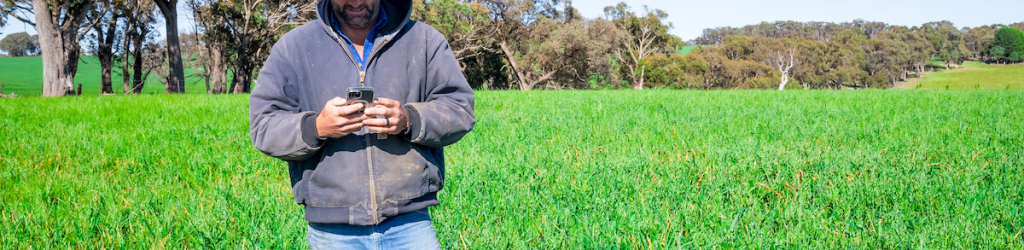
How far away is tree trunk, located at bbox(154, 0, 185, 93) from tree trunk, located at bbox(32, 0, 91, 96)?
2.56 metres

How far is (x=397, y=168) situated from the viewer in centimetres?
176

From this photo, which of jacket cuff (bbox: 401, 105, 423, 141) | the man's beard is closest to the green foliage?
the man's beard

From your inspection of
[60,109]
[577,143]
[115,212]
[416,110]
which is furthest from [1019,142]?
[60,109]

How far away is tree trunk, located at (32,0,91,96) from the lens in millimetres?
19547

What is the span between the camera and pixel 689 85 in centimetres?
5734

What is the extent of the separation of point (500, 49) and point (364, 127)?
142ft

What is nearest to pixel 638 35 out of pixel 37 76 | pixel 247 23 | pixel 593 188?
pixel 247 23

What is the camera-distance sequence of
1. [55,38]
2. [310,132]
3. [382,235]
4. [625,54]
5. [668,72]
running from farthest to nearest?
1. [625,54]
2. [668,72]
3. [55,38]
4. [382,235]
5. [310,132]

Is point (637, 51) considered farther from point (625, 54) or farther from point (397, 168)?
point (397, 168)

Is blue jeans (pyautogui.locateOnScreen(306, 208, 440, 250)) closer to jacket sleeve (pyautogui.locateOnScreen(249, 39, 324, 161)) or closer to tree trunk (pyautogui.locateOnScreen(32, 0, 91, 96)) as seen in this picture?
jacket sleeve (pyautogui.locateOnScreen(249, 39, 324, 161))

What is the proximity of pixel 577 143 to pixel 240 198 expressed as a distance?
407 cm

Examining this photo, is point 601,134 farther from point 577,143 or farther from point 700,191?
point 700,191

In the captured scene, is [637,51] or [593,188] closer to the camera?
[593,188]

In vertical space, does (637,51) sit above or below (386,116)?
above
